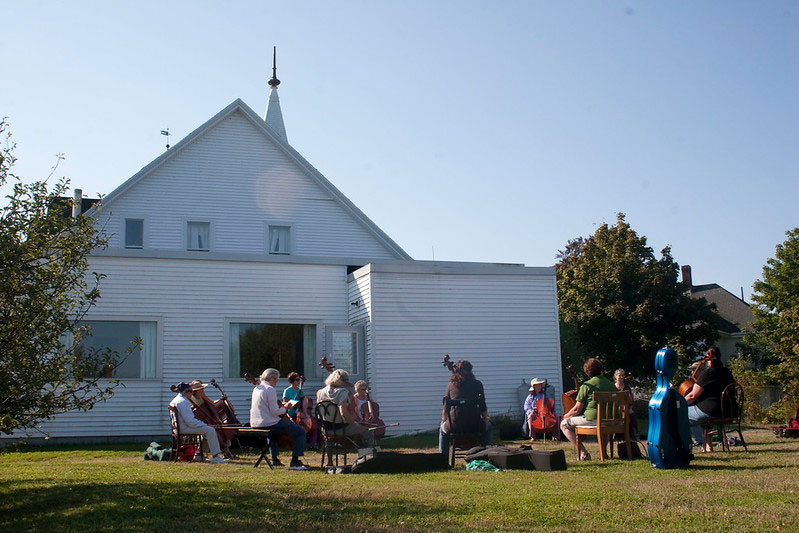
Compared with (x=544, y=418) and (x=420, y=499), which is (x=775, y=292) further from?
(x=420, y=499)

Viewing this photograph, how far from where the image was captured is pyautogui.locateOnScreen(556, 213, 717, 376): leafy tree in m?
25.8

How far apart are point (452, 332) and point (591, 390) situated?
6.60 meters

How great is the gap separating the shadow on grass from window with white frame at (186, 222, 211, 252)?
51.1 ft

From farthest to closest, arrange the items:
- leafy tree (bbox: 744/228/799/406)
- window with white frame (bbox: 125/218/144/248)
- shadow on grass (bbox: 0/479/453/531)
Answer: leafy tree (bbox: 744/228/799/406) < window with white frame (bbox: 125/218/144/248) < shadow on grass (bbox: 0/479/453/531)

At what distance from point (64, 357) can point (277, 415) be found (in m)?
3.09

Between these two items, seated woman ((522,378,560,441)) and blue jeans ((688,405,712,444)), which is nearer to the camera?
blue jeans ((688,405,712,444))

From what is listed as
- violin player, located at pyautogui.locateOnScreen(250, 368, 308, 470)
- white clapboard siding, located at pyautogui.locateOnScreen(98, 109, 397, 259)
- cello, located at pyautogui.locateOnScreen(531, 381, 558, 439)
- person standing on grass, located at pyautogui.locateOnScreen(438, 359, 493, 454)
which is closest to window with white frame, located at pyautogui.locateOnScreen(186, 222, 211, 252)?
white clapboard siding, located at pyautogui.locateOnScreen(98, 109, 397, 259)

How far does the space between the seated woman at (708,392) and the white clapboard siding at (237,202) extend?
14.2 meters

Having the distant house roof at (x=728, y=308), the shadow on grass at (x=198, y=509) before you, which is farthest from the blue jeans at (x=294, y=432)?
the distant house roof at (x=728, y=308)

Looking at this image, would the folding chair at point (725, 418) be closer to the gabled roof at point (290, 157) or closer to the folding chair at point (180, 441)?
the folding chair at point (180, 441)

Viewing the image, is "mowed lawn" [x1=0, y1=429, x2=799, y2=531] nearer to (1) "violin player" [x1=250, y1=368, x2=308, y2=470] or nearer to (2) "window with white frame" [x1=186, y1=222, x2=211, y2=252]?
(1) "violin player" [x1=250, y1=368, x2=308, y2=470]

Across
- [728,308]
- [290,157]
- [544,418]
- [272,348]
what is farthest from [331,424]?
[728,308]

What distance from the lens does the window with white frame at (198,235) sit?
76.1 ft

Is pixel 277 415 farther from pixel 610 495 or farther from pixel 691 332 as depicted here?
pixel 691 332
